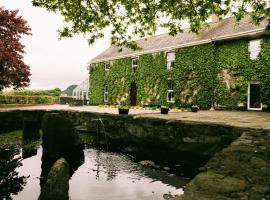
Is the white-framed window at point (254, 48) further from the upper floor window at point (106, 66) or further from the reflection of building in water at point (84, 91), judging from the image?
the reflection of building in water at point (84, 91)

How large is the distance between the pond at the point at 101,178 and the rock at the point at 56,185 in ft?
1.79

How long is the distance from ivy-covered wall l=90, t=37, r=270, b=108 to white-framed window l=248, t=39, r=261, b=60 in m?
0.25

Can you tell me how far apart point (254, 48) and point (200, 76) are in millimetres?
4458

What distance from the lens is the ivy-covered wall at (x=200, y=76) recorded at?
752 inches

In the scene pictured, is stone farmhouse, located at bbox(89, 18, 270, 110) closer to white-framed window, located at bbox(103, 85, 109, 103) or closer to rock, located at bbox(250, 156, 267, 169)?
white-framed window, located at bbox(103, 85, 109, 103)

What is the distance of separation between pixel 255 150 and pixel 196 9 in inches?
175

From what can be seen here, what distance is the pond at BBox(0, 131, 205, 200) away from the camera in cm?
630

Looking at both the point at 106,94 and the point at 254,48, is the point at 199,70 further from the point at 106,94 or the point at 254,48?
the point at 106,94

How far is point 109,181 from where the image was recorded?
23.5 feet

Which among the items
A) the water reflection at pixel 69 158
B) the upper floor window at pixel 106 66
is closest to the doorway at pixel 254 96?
the water reflection at pixel 69 158

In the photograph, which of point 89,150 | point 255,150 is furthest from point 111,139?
point 255,150

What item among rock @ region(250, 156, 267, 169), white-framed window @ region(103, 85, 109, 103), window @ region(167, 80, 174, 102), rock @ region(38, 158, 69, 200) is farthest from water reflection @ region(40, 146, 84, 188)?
white-framed window @ region(103, 85, 109, 103)

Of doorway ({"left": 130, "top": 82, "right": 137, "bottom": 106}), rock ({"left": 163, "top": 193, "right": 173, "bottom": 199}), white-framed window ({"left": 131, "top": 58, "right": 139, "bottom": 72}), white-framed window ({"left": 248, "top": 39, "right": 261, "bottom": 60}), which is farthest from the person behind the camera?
white-framed window ({"left": 131, "top": 58, "right": 139, "bottom": 72})

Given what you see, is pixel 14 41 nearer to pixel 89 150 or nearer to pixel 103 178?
pixel 89 150
